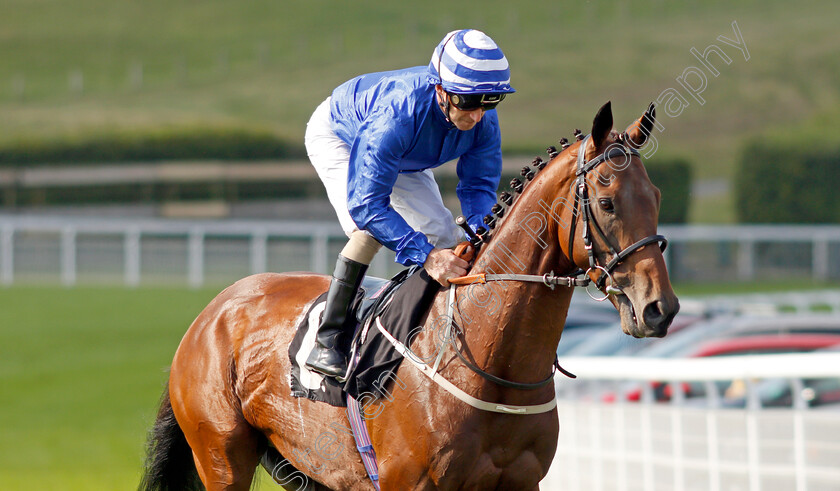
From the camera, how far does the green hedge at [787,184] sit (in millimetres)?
21906

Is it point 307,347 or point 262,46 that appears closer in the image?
point 307,347

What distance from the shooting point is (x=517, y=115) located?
29.8 meters

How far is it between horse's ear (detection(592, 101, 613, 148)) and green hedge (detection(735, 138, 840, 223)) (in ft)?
66.3


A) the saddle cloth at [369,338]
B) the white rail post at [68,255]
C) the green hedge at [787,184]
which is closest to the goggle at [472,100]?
the saddle cloth at [369,338]

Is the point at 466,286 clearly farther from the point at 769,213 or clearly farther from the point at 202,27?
the point at 202,27

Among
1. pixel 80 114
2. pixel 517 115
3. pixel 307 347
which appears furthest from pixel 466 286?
pixel 80 114

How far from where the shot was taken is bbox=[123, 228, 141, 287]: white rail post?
56.1 feet

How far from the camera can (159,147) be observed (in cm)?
2669

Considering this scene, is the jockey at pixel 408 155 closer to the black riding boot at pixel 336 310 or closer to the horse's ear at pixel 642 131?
the black riding boot at pixel 336 310

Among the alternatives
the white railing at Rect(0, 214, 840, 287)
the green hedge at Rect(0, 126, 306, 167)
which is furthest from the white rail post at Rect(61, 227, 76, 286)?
the green hedge at Rect(0, 126, 306, 167)

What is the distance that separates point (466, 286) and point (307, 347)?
64cm

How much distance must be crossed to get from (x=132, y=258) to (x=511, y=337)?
15252 mm

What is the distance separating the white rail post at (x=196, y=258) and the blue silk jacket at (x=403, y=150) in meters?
14.1

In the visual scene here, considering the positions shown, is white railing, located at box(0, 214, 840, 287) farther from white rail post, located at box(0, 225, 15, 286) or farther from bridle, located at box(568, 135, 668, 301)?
bridle, located at box(568, 135, 668, 301)
